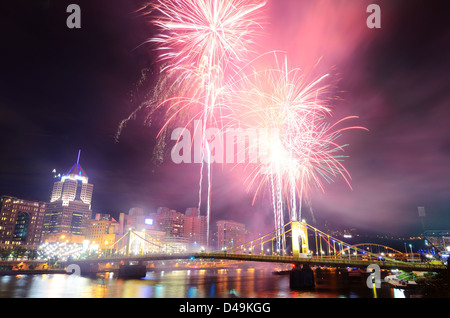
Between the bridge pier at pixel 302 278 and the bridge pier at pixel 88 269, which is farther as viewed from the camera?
the bridge pier at pixel 88 269

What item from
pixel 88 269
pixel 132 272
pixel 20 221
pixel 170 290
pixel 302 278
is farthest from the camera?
pixel 20 221

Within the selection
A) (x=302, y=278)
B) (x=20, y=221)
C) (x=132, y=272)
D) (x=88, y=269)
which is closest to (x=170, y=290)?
(x=302, y=278)

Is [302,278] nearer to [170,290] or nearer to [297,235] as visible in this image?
[297,235]

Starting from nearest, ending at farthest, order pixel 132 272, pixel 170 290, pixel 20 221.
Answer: pixel 170 290 < pixel 132 272 < pixel 20 221

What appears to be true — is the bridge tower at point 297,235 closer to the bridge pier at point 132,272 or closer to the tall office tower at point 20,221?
the bridge pier at point 132,272

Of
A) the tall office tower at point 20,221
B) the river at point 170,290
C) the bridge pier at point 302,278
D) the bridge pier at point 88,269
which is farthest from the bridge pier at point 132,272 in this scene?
the tall office tower at point 20,221

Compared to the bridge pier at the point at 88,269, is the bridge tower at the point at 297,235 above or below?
above

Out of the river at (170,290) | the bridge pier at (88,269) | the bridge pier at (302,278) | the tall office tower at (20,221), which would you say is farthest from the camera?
the tall office tower at (20,221)

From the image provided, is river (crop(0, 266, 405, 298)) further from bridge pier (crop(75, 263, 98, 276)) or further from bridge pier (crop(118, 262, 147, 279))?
bridge pier (crop(75, 263, 98, 276))

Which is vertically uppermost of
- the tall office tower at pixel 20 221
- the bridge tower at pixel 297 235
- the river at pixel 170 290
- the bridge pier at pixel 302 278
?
the tall office tower at pixel 20 221

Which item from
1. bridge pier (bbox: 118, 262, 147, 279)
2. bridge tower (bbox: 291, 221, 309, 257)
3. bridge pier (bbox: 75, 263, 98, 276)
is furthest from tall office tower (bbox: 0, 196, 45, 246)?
bridge tower (bbox: 291, 221, 309, 257)
